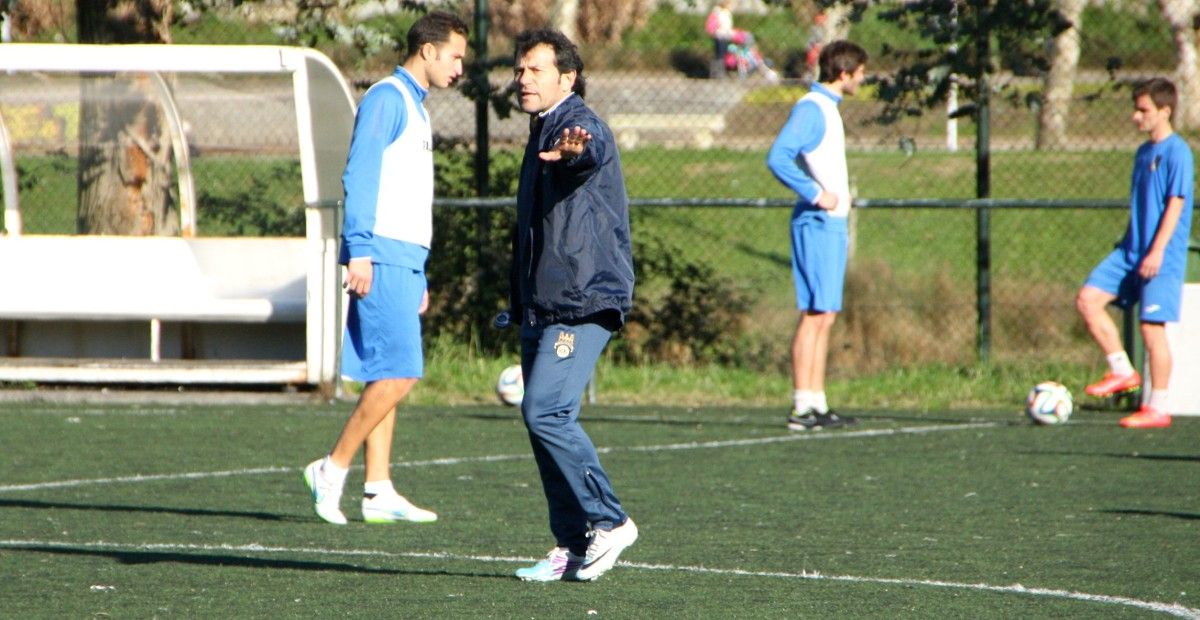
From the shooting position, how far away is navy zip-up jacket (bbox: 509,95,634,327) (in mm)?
5551

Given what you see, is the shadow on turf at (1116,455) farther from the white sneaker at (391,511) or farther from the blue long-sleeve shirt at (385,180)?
the blue long-sleeve shirt at (385,180)

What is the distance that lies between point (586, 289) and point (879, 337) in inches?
357

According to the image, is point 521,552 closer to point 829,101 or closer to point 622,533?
point 622,533

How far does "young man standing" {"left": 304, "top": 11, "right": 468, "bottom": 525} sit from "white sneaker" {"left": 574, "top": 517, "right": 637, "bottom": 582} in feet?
5.17

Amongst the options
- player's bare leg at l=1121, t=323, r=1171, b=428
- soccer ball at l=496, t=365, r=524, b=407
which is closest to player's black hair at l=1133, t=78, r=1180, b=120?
player's bare leg at l=1121, t=323, r=1171, b=428

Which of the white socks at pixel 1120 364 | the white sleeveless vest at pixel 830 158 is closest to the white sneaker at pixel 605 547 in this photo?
the white sleeveless vest at pixel 830 158

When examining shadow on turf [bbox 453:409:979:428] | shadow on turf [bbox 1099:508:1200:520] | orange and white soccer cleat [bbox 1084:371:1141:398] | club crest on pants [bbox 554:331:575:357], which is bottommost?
shadow on turf [bbox 453:409:979:428]

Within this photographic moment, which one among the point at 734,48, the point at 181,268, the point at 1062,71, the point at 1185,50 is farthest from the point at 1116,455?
the point at 734,48

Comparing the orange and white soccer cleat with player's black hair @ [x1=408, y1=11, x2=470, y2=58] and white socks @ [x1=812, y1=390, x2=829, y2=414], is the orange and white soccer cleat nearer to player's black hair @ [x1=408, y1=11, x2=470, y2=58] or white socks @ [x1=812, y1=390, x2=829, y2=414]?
white socks @ [x1=812, y1=390, x2=829, y2=414]

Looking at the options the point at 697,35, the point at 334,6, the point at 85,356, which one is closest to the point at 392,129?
the point at 85,356

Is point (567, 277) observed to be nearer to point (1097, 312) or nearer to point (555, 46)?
point (555, 46)

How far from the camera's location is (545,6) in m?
19.4

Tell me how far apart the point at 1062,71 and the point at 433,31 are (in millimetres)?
8856

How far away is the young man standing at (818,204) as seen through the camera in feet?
33.5
